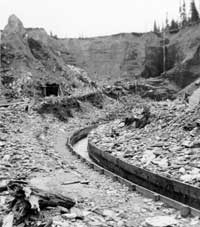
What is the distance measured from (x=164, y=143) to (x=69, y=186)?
5.17m

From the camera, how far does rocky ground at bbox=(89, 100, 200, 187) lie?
12406 mm

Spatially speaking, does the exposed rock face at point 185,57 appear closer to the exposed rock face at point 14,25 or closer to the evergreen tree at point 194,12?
the evergreen tree at point 194,12

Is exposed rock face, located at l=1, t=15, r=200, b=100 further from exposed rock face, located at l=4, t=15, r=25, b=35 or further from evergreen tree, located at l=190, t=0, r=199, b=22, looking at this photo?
evergreen tree, located at l=190, t=0, r=199, b=22

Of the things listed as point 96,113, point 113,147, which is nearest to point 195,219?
point 113,147

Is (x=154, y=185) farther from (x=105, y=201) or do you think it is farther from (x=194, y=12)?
(x=194, y=12)

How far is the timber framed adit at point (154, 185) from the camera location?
33.9 ft

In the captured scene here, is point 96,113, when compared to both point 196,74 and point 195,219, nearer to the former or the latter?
point 196,74

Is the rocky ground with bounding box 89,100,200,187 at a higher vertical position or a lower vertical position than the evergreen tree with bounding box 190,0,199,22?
lower

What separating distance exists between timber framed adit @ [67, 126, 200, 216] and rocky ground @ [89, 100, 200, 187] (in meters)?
0.31

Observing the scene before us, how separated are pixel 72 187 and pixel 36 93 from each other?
23.4 m

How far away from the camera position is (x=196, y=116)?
16.2 meters

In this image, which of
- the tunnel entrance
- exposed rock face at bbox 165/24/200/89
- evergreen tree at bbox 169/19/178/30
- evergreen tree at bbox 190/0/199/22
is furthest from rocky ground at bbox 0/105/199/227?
evergreen tree at bbox 169/19/178/30

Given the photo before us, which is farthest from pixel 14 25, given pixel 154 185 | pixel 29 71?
pixel 154 185

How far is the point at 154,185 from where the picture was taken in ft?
40.8
